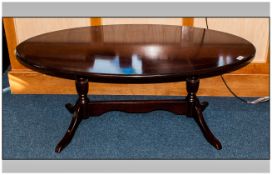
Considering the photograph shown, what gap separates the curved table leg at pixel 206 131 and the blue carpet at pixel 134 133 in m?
0.03

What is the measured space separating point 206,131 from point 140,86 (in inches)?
30.8

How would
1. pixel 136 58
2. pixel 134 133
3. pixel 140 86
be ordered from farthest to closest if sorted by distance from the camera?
1. pixel 140 86
2. pixel 134 133
3. pixel 136 58

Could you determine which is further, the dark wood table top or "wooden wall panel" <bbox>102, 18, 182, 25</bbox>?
"wooden wall panel" <bbox>102, 18, 182, 25</bbox>

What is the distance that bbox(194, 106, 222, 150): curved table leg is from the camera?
207cm

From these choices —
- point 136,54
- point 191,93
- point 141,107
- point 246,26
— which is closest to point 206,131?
point 191,93

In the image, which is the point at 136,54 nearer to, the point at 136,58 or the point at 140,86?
the point at 136,58

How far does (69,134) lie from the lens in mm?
2117

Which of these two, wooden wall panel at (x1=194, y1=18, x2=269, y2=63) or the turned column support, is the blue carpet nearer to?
the turned column support

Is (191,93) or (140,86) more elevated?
(191,93)

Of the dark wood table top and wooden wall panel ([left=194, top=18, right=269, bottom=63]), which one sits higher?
the dark wood table top

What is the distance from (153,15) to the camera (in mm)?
2475

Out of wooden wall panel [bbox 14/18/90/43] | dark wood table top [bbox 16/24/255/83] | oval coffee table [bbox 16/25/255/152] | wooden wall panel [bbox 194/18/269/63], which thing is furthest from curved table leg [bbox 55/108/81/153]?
wooden wall panel [bbox 194/18/269/63]

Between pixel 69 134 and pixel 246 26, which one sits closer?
pixel 69 134

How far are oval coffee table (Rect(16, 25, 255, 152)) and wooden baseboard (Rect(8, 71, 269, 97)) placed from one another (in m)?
0.44
